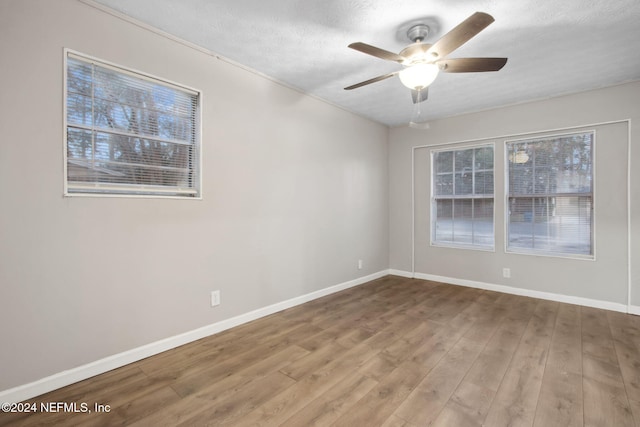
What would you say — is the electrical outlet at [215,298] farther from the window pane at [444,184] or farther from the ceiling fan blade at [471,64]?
the window pane at [444,184]

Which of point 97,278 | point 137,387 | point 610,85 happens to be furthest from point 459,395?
point 610,85

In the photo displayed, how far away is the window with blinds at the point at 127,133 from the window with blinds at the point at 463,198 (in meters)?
3.75

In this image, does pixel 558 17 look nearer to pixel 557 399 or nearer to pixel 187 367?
pixel 557 399

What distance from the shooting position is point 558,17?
7.00ft

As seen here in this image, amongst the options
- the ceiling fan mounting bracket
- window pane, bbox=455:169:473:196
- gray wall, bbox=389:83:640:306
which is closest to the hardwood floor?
gray wall, bbox=389:83:640:306

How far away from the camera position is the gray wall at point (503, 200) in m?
3.32

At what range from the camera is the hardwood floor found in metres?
1.68

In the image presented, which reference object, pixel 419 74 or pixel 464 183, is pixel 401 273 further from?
pixel 419 74

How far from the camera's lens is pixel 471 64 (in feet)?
6.97

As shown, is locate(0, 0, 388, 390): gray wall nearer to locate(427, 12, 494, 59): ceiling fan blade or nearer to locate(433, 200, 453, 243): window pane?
locate(427, 12, 494, 59): ceiling fan blade

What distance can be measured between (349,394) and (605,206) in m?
3.78

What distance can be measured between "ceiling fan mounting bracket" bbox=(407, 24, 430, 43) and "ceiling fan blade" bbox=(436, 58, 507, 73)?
341 millimetres

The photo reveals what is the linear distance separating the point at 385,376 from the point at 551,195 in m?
3.40

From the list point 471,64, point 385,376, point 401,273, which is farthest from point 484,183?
point 385,376
